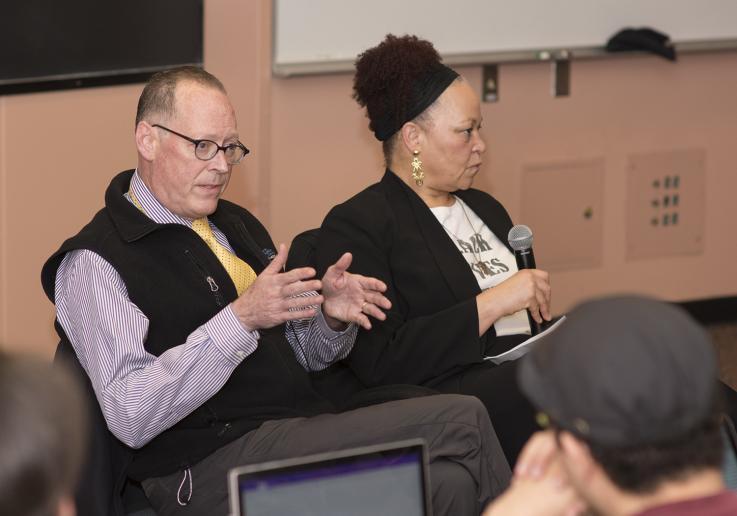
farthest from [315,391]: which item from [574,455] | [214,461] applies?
[574,455]

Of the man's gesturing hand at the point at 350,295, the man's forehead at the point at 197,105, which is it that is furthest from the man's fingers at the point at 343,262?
the man's forehead at the point at 197,105

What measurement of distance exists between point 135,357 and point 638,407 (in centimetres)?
143

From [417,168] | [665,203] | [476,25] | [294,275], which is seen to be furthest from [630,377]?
[665,203]

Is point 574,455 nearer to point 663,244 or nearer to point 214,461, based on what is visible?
point 214,461

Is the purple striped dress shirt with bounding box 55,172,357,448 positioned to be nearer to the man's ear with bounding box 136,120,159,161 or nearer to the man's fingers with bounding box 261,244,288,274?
the man's fingers with bounding box 261,244,288,274

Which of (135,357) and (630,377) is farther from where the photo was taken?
(135,357)

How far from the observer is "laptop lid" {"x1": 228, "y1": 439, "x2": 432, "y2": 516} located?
2.00 m

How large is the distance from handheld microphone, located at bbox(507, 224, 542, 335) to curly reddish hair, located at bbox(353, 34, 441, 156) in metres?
0.47

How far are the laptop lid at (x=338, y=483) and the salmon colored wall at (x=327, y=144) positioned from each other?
2.44 m

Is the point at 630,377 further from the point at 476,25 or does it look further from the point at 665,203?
the point at 665,203

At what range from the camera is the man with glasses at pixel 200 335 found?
8.55 ft

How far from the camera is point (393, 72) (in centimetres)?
342

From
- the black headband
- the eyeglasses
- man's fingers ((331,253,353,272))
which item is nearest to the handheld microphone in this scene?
the black headband

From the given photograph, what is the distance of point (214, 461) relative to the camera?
107 inches
